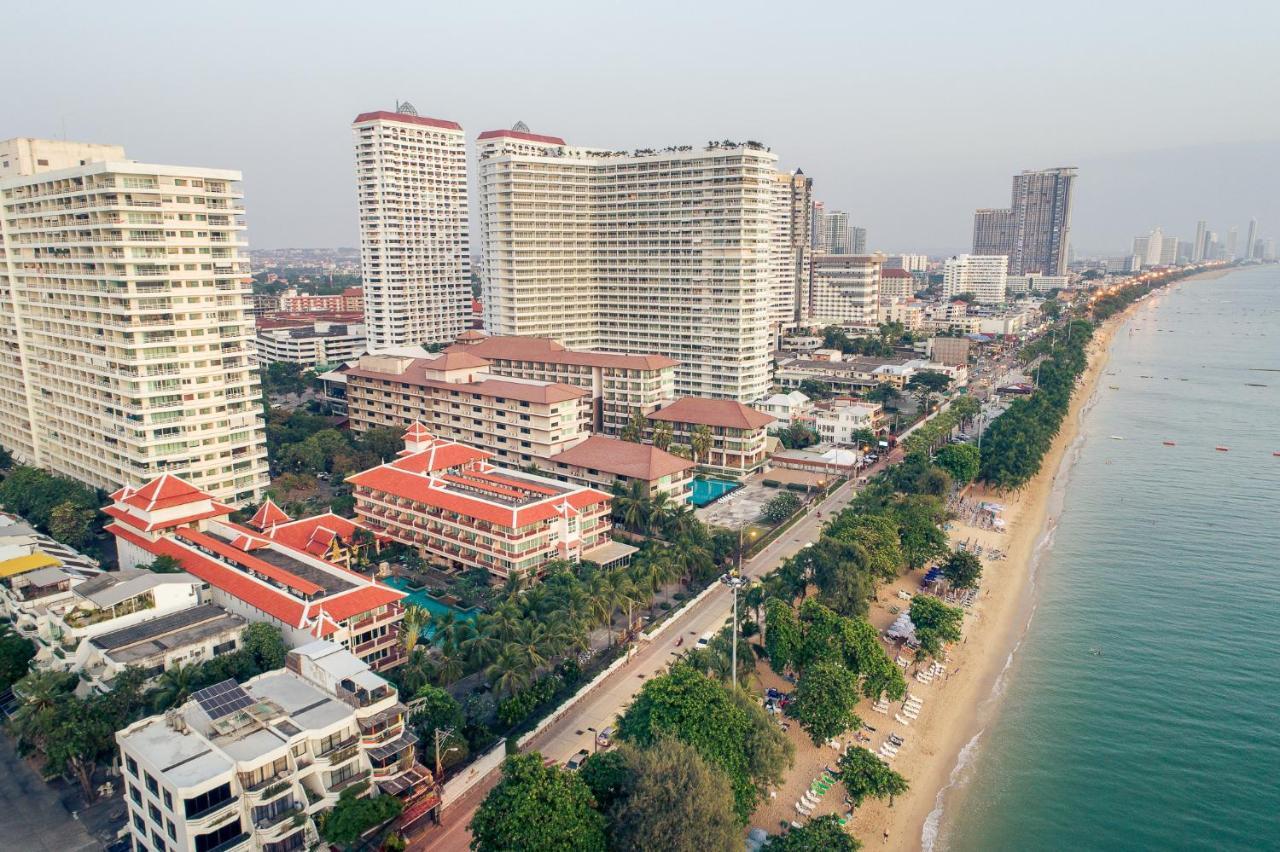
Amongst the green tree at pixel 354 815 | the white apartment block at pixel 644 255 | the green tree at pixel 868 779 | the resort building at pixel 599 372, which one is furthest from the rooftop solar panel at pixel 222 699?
the white apartment block at pixel 644 255

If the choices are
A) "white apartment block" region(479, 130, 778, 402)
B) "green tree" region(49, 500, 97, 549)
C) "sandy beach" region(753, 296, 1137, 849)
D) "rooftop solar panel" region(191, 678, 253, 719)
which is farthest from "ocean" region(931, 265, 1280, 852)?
"green tree" region(49, 500, 97, 549)

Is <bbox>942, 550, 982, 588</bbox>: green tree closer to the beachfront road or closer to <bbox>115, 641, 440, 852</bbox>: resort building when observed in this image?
the beachfront road

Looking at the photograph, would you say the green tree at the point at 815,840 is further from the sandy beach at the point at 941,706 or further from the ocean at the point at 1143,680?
the ocean at the point at 1143,680

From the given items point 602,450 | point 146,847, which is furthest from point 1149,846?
point 602,450

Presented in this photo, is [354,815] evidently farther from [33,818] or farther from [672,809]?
[33,818]

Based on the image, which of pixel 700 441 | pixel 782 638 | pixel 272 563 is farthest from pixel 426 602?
pixel 700 441

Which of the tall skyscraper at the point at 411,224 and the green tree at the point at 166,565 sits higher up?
the tall skyscraper at the point at 411,224
